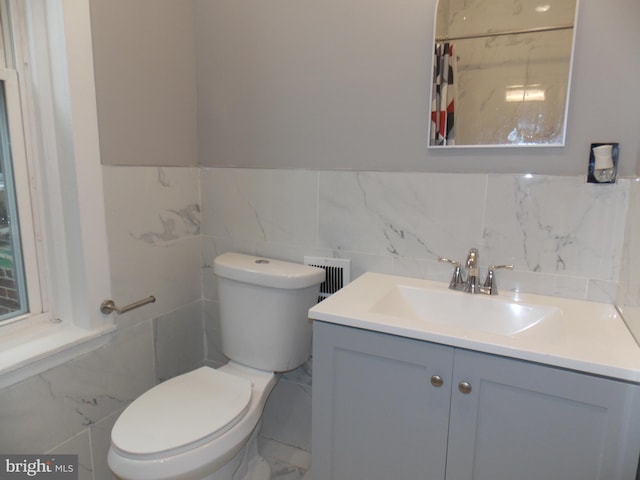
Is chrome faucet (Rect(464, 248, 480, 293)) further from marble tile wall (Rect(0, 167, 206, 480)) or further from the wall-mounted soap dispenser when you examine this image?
marble tile wall (Rect(0, 167, 206, 480))

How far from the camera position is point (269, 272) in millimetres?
1466

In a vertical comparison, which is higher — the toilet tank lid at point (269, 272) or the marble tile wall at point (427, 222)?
the marble tile wall at point (427, 222)

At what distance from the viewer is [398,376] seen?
1078mm

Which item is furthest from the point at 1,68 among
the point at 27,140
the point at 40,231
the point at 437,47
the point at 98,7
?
the point at 437,47

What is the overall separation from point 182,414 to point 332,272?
2.31 ft

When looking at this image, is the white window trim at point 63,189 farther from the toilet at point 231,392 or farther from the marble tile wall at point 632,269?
the marble tile wall at point 632,269

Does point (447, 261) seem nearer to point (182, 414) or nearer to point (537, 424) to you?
point (537, 424)

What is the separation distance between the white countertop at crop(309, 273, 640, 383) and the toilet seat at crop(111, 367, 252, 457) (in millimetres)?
442

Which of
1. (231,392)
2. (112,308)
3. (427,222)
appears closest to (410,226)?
(427,222)

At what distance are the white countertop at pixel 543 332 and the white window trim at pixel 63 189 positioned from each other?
0.81 metres

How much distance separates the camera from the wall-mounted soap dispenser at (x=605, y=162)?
1.15 m

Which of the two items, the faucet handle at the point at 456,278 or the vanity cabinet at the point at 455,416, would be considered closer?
the vanity cabinet at the point at 455,416

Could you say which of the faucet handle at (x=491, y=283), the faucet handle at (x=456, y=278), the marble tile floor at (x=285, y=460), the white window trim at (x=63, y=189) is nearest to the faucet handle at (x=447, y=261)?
the faucet handle at (x=456, y=278)

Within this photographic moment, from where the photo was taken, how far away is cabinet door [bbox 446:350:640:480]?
→ 862mm
